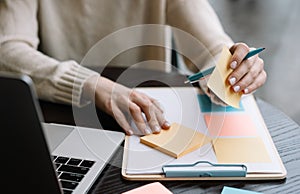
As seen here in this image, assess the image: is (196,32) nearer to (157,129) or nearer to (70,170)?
(157,129)

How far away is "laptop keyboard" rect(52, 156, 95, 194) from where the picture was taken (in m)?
0.69

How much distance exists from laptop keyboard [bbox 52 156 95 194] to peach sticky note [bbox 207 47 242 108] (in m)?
0.26

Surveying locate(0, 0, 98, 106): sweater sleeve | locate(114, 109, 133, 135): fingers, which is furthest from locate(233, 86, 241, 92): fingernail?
locate(0, 0, 98, 106): sweater sleeve

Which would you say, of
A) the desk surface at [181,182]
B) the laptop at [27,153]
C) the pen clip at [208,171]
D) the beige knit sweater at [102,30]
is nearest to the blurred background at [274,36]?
the beige knit sweater at [102,30]

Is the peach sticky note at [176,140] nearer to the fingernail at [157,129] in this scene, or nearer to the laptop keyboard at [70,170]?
the fingernail at [157,129]

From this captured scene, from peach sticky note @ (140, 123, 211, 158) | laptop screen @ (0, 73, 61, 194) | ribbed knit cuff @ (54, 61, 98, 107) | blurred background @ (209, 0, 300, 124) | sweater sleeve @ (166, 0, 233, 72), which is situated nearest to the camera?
laptop screen @ (0, 73, 61, 194)

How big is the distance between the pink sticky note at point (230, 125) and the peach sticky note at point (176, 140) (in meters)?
0.04

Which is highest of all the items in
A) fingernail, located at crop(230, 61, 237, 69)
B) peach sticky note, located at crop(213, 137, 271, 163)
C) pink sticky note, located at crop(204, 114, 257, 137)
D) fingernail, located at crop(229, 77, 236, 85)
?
fingernail, located at crop(230, 61, 237, 69)

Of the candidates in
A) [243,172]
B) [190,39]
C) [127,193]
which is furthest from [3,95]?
[190,39]

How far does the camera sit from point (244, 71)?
890 millimetres

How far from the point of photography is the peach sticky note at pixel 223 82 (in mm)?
803

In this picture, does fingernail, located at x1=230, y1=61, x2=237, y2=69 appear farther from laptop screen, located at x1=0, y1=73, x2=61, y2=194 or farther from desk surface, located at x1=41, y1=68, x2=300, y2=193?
laptop screen, located at x1=0, y1=73, x2=61, y2=194

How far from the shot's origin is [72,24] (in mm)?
1309

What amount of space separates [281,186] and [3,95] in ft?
1.54
